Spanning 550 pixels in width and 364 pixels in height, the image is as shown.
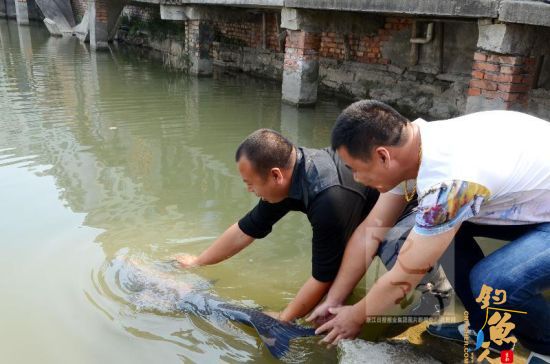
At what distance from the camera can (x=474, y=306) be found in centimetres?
204

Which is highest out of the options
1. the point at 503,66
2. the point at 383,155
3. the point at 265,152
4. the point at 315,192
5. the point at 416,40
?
the point at 416,40

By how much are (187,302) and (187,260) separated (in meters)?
0.45

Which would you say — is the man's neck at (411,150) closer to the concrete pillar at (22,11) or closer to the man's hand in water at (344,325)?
the man's hand in water at (344,325)

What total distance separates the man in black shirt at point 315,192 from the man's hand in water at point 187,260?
0.85 metres

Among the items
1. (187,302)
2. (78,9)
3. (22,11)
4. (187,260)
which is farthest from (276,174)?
(22,11)

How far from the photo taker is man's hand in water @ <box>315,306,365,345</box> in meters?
2.14

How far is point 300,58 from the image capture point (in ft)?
24.9

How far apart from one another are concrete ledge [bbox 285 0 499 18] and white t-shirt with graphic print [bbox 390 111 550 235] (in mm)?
3167

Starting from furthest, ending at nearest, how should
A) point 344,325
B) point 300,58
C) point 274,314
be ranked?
1. point 300,58
2. point 274,314
3. point 344,325

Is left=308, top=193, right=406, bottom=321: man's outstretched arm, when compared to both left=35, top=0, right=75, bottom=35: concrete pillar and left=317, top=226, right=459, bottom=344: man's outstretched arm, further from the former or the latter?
left=35, top=0, right=75, bottom=35: concrete pillar

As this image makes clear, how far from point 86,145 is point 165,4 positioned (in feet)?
18.6

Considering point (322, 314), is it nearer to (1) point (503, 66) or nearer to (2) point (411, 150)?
(2) point (411, 150)

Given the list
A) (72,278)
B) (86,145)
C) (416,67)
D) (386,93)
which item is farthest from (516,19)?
(86,145)

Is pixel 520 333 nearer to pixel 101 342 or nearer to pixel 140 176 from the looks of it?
pixel 101 342
